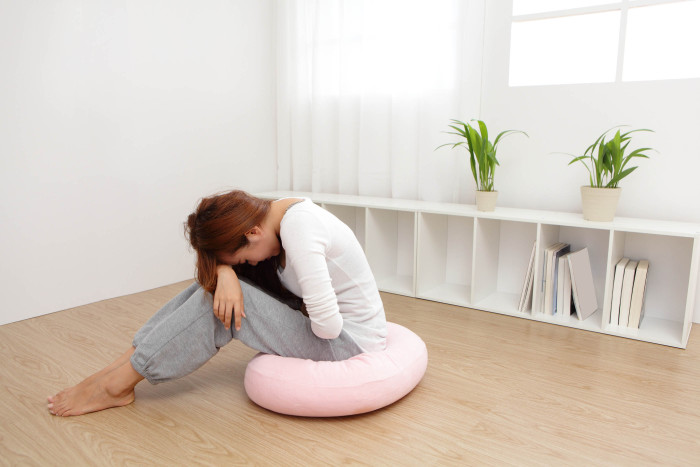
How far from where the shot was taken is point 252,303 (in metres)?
1.40

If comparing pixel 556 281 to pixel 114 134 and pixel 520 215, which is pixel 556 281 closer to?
pixel 520 215

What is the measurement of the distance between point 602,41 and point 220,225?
1867 millimetres

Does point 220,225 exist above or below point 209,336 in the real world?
above

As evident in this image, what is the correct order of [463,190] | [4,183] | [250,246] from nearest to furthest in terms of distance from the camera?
[250,246] < [4,183] < [463,190]

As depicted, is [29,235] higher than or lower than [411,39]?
lower

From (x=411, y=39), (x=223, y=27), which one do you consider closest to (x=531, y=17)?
(x=411, y=39)

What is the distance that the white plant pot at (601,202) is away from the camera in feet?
6.63

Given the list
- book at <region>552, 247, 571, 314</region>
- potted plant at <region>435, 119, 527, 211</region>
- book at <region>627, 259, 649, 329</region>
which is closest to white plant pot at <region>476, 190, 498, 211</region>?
potted plant at <region>435, 119, 527, 211</region>

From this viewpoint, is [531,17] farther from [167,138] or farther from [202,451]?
[202,451]

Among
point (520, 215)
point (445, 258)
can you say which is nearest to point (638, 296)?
point (520, 215)

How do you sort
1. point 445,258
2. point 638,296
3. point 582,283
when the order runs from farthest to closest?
point 445,258, point 582,283, point 638,296

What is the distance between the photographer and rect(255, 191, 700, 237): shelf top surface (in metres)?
1.92

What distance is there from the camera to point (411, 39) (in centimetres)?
265

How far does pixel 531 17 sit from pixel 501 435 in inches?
72.9
